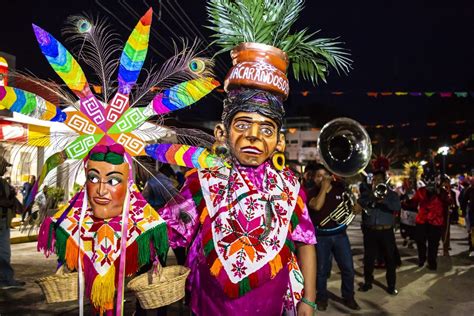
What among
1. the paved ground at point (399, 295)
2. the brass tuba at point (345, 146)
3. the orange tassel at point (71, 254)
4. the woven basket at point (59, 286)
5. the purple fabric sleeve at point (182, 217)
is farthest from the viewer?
the brass tuba at point (345, 146)

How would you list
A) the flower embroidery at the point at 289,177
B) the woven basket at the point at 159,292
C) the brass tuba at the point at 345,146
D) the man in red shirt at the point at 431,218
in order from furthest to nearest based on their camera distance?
the man in red shirt at the point at 431,218, the brass tuba at the point at 345,146, the flower embroidery at the point at 289,177, the woven basket at the point at 159,292

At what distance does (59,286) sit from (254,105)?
1.60 meters

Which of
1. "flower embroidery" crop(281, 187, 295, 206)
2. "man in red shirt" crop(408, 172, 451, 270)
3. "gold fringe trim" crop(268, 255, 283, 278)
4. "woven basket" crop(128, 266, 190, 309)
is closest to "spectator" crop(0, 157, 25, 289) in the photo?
"woven basket" crop(128, 266, 190, 309)

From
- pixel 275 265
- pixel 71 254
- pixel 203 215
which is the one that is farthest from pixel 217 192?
pixel 71 254

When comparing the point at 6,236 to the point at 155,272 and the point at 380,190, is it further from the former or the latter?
the point at 380,190

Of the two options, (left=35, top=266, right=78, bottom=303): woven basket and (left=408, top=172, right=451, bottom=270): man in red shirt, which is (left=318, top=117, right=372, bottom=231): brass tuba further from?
(left=35, top=266, right=78, bottom=303): woven basket

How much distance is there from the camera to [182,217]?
2.74 meters

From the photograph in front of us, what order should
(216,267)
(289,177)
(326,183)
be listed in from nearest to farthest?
(216,267), (289,177), (326,183)

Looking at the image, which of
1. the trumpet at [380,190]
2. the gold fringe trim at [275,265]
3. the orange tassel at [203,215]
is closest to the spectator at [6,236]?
the orange tassel at [203,215]

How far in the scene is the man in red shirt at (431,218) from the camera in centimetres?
816

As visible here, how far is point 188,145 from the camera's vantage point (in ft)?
9.62

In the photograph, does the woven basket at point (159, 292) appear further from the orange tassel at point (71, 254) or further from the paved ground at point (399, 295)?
the paved ground at point (399, 295)

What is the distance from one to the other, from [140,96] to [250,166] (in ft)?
2.79

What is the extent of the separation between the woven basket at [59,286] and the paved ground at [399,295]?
1608 millimetres
